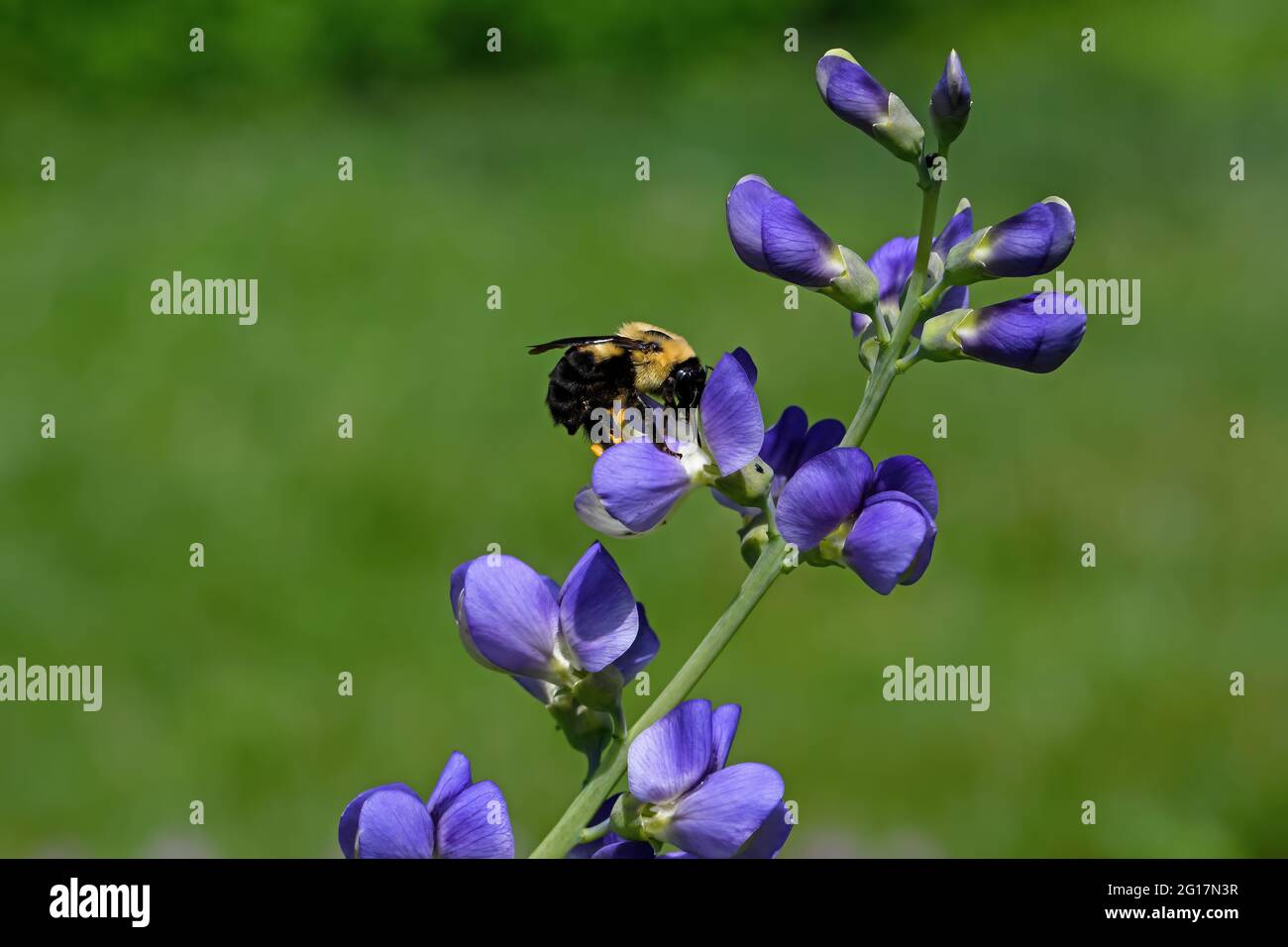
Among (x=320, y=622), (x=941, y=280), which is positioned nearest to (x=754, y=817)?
(x=941, y=280)

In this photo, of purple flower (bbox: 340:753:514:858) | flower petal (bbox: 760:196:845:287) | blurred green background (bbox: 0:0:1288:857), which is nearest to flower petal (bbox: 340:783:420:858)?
purple flower (bbox: 340:753:514:858)


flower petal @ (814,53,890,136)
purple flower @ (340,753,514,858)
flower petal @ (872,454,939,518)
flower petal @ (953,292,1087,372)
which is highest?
flower petal @ (814,53,890,136)

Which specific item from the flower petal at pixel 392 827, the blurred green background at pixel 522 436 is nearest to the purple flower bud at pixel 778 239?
the flower petal at pixel 392 827

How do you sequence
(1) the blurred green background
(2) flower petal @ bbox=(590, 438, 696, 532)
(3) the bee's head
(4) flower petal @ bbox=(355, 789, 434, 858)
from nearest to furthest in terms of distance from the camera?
(4) flower petal @ bbox=(355, 789, 434, 858)
(2) flower petal @ bbox=(590, 438, 696, 532)
(3) the bee's head
(1) the blurred green background

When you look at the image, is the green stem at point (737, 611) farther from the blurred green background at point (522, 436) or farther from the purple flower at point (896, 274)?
the blurred green background at point (522, 436)

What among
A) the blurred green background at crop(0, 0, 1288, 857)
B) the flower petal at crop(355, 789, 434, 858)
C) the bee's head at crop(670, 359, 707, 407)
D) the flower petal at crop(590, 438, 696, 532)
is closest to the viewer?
the flower petal at crop(355, 789, 434, 858)

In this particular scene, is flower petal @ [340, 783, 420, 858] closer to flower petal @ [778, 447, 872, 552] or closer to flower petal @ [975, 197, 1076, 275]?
flower petal @ [778, 447, 872, 552]
